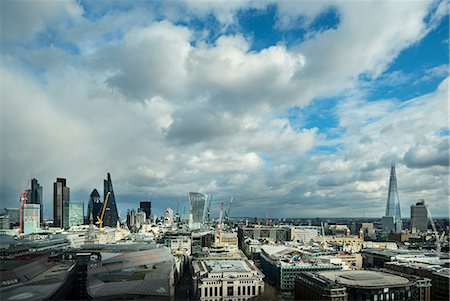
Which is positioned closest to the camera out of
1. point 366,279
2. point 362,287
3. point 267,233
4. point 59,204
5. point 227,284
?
point 362,287

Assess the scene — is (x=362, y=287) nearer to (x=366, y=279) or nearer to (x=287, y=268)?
(x=366, y=279)

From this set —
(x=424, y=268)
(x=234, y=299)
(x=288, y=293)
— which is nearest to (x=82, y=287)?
(x=234, y=299)

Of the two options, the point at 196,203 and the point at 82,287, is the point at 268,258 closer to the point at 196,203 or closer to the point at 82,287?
the point at 82,287

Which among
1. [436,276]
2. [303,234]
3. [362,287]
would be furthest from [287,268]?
[303,234]

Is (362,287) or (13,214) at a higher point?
(362,287)

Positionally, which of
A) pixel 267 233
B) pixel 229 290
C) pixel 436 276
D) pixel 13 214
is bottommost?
pixel 267 233

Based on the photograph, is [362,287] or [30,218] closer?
[362,287]

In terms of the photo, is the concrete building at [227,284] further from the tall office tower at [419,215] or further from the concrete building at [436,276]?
the tall office tower at [419,215]

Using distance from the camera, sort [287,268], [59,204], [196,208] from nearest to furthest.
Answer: [287,268], [196,208], [59,204]
